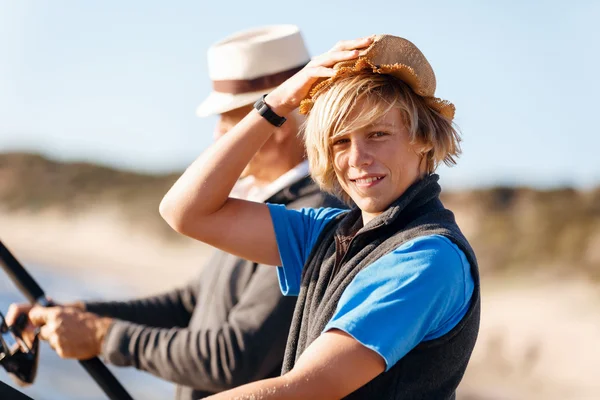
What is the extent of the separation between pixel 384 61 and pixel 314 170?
0.89 feet

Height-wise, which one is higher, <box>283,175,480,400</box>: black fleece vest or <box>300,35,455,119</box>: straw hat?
<box>300,35,455,119</box>: straw hat

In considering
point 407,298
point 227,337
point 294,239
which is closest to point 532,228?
point 227,337

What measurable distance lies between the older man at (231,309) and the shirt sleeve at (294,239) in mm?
551

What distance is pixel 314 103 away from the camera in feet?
5.77

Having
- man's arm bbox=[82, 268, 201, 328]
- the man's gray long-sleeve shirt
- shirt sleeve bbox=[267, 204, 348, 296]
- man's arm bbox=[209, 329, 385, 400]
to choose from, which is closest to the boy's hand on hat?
shirt sleeve bbox=[267, 204, 348, 296]

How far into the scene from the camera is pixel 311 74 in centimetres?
176

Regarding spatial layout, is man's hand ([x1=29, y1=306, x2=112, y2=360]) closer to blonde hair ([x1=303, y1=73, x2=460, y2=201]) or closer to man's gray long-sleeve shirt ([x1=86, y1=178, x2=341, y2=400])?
man's gray long-sleeve shirt ([x1=86, y1=178, x2=341, y2=400])

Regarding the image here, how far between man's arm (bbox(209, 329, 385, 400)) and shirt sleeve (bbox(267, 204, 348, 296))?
0.46 m

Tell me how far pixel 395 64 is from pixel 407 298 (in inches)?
15.7

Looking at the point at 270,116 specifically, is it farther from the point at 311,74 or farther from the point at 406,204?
the point at 406,204

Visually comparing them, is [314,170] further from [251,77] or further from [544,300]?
[544,300]

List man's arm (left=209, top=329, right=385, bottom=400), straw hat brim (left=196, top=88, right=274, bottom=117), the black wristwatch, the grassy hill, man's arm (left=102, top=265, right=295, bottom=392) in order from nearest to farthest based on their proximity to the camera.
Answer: man's arm (left=209, top=329, right=385, bottom=400), the black wristwatch, man's arm (left=102, top=265, right=295, bottom=392), straw hat brim (left=196, top=88, right=274, bottom=117), the grassy hill

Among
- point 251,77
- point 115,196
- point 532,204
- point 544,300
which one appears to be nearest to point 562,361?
point 544,300

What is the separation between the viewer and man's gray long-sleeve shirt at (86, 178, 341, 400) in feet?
8.20
